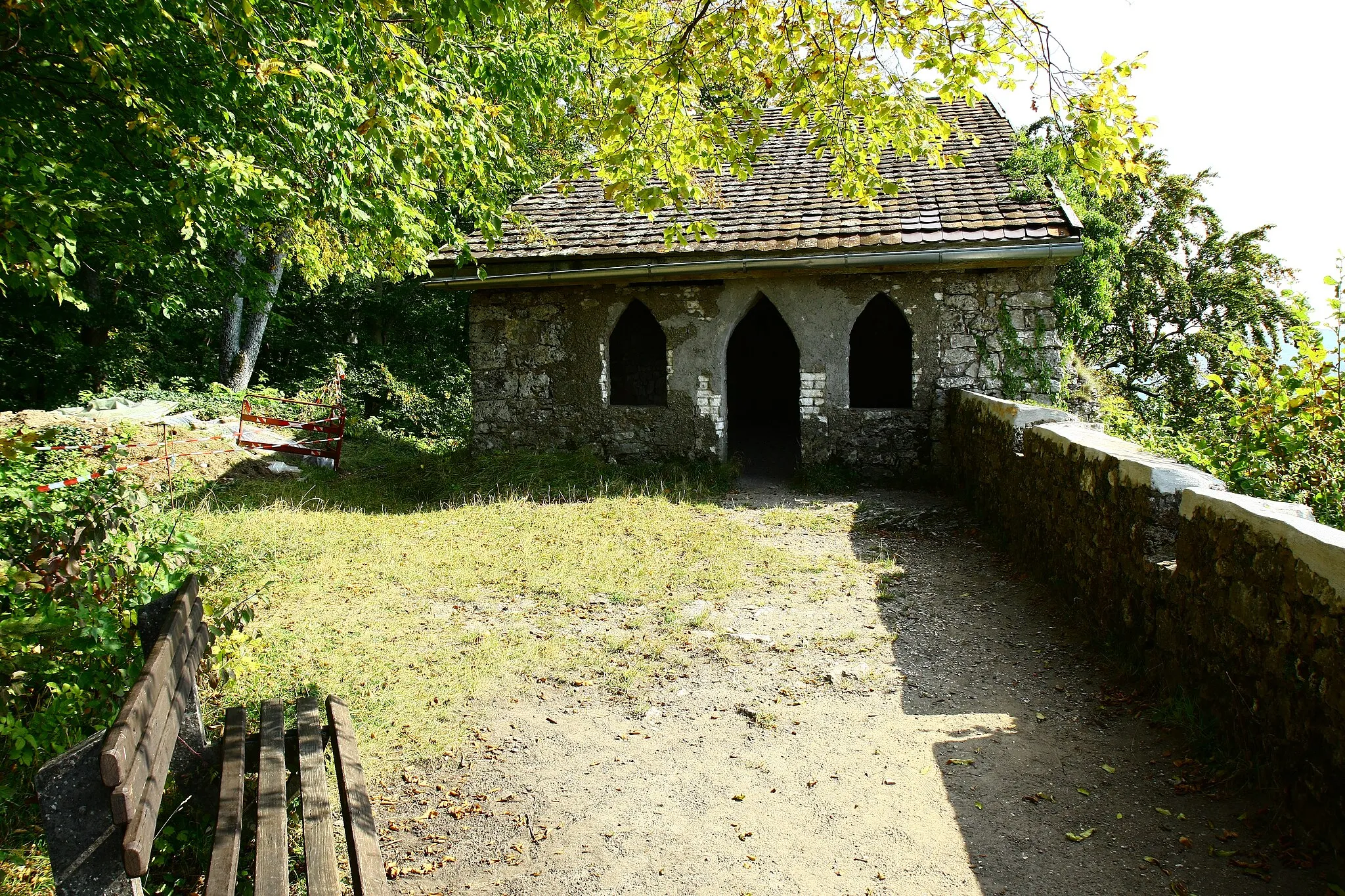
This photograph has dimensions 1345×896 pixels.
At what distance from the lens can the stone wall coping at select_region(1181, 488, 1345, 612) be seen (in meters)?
2.66

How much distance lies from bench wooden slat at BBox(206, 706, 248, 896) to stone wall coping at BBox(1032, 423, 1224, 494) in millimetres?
4232

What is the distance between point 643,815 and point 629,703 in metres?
1.04

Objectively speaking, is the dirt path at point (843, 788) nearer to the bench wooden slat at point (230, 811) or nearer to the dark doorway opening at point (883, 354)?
the bench wooden slat at point (230, 811)

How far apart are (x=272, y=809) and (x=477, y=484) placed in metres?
7.35

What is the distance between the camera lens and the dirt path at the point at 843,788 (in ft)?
9.64

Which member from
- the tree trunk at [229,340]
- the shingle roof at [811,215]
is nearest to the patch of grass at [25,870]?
the shingle roof at [811,215]

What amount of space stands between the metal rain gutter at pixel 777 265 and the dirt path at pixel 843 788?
5.29 meters

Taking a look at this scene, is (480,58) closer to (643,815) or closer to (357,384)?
(643,815)

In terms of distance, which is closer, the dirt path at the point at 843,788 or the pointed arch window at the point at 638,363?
the dirt path at the point at 843,788

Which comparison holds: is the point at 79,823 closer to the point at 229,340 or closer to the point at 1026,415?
the point at 1026,415

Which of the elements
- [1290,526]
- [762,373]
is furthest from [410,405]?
[1290,526]

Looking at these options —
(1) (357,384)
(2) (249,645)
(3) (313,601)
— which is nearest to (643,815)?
(2) (249,645)

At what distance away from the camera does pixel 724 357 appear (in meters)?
10.7

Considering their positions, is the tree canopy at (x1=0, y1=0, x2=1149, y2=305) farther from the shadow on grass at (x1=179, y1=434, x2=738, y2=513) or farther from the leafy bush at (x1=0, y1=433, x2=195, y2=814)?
the shadow on grass at (x1=179, y1=434, x2=738, y2=513)
